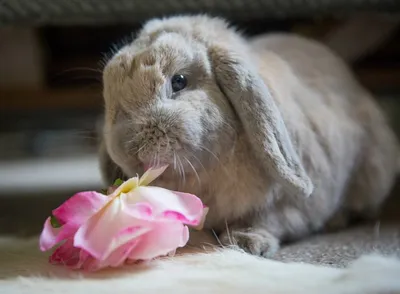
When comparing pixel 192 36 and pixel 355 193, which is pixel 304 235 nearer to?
pixel 355 193

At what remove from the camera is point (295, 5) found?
1.44 metres

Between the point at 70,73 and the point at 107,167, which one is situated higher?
the point at 70,73

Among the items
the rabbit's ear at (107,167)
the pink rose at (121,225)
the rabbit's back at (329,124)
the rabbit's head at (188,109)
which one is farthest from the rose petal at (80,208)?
the rabbit's back at (329,124)

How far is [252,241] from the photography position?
1.10 metres

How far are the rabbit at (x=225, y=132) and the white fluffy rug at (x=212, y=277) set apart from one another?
0.45ft

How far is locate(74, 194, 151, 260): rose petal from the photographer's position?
2.98 feet

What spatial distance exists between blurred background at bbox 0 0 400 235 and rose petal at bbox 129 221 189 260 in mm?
570

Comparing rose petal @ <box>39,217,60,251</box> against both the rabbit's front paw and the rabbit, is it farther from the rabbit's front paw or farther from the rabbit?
the rabbit's front paw

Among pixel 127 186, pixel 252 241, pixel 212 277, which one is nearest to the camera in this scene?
pixel 212 277

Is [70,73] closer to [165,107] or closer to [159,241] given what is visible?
[165,107]

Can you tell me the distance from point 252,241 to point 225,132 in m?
0.20

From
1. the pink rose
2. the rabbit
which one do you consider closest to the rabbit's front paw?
the rabbit

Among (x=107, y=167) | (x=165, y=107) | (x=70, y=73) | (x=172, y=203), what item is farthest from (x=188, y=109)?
(x=70, y=73)

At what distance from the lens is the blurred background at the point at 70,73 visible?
4.79 feet
